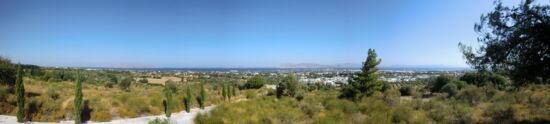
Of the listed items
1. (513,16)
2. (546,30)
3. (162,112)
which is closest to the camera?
(546,30)

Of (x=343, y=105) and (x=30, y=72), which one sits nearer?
(x=343, y=105)

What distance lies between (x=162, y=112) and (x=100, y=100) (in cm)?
450

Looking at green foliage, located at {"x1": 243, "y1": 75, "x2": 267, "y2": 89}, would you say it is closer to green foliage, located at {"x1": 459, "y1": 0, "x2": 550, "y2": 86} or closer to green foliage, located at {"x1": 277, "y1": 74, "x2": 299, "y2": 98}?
green foliage, located at {"x1": 277, "y1": 74, "x2": 299, "y2": 98}

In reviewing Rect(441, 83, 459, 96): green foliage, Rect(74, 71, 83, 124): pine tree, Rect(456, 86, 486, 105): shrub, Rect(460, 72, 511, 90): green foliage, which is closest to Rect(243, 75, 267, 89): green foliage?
Rect(441, 83, 459, 96): green foliage

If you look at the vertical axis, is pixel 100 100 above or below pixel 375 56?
below

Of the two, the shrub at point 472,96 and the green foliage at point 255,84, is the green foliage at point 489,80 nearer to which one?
the shrub at point 472,96

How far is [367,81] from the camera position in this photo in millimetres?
31672

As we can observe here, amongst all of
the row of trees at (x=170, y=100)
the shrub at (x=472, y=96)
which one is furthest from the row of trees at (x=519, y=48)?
the row of trees at (x=170, y=100)

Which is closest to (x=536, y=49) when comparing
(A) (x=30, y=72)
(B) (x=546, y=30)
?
(B) (x=546, y=30)

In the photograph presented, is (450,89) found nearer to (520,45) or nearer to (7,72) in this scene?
(520,45)

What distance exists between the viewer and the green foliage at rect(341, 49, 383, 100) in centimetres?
3135

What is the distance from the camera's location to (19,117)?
16.0m

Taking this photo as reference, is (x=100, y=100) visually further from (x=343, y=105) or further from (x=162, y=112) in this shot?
(x=343, y=105)

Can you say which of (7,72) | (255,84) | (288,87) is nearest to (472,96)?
(288,87)
